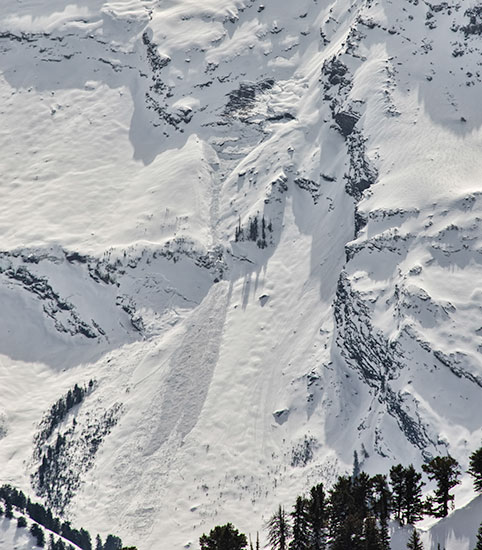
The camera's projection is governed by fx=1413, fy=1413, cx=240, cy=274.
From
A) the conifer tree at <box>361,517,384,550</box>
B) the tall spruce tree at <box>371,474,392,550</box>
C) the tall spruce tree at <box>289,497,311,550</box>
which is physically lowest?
the conifer tree at <box>361,517,384,550</box>

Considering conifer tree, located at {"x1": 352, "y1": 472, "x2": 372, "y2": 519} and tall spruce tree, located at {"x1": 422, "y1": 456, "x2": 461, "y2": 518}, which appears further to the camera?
tall spruce tree, located at {"x1": 422, "y1": 456, "x2": 461, "y2": 518}

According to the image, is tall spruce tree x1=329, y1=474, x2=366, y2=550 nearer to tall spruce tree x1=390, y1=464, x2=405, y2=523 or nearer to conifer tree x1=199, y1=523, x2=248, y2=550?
tall spruce tree x1=390, y1=464, x2=405, y2=523

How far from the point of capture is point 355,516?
6919 inches

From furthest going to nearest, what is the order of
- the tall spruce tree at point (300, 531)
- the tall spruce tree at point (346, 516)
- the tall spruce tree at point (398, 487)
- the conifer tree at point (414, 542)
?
the tall spruce tree at point (398, 487) → the tall spruce tree at point (300, 531) → the tall spruce tree at point (346, 516) → the conifer tree at point (414, 542)

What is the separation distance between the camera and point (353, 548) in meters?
174

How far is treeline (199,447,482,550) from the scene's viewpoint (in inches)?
6855

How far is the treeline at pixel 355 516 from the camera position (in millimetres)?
174125

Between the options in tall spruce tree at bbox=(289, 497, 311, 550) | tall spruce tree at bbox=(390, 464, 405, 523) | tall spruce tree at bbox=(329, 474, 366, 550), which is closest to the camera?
tall spruce tree at bbox=(329, 474, 366, 550)

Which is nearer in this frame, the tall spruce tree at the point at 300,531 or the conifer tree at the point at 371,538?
the conifer tree at the point at 371,538

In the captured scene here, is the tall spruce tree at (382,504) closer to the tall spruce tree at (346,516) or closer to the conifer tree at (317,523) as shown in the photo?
the tall spruce tree at (346,516)

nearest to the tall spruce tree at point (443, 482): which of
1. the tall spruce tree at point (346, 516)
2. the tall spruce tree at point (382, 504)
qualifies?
the tall spruce tree at point (382, 504)

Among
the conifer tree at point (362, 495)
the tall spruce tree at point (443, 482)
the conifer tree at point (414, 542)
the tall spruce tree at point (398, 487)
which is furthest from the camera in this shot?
the tall spruce tree at point (398, 487)

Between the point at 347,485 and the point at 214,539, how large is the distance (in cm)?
2164

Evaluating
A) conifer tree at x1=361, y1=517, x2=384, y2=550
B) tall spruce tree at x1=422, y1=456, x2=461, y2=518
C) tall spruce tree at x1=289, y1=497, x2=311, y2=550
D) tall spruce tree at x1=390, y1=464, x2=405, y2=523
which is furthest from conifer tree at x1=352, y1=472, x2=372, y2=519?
tall spruce tree at x1=422, y1=456, x2=461, y2=518
